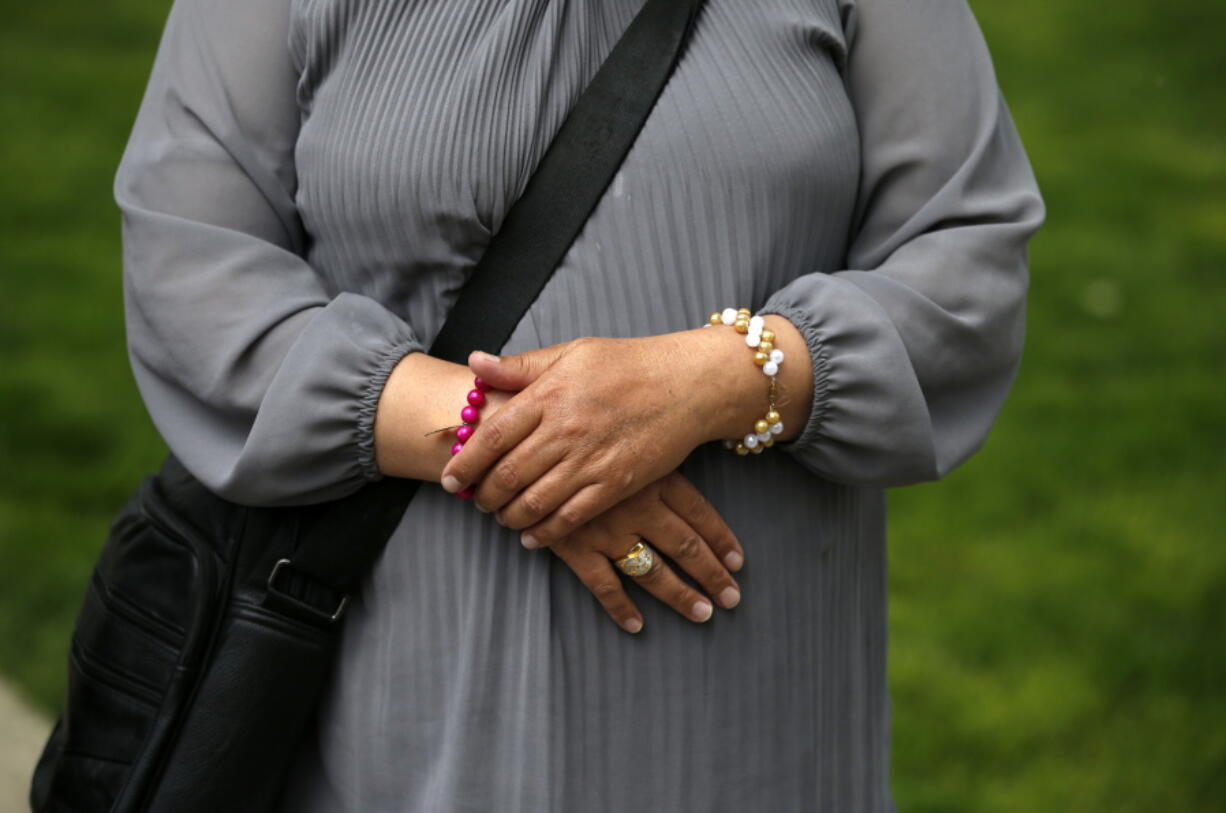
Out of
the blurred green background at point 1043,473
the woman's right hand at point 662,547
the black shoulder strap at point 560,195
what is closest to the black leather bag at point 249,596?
the black shoulder strap at point 560,195

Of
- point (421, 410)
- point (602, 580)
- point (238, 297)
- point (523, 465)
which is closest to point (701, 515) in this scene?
point (602, 580)

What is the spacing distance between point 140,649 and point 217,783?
0.21 m

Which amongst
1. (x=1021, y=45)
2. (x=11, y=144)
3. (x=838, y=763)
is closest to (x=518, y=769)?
(x=838, y=763)

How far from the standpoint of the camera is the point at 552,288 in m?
1.70

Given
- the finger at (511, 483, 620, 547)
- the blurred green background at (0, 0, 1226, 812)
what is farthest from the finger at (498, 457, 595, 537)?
the blurred green background at (0, 0, 1226, 812)

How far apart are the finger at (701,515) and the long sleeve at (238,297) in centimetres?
37

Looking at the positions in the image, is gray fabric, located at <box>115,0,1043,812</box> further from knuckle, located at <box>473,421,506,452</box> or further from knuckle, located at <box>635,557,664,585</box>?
knuckle, located at <box>473,421,506,452</box>

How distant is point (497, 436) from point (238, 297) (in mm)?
398

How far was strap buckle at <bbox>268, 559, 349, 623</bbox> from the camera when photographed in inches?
68.5

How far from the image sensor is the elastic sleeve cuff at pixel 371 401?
5.49 feet

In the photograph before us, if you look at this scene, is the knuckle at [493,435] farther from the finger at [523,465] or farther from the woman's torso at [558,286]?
the woman's torso at [558,286]

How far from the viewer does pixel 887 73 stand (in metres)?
1.80

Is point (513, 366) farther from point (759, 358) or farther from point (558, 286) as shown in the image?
point (759, 358)

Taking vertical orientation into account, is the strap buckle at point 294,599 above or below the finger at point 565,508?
below
